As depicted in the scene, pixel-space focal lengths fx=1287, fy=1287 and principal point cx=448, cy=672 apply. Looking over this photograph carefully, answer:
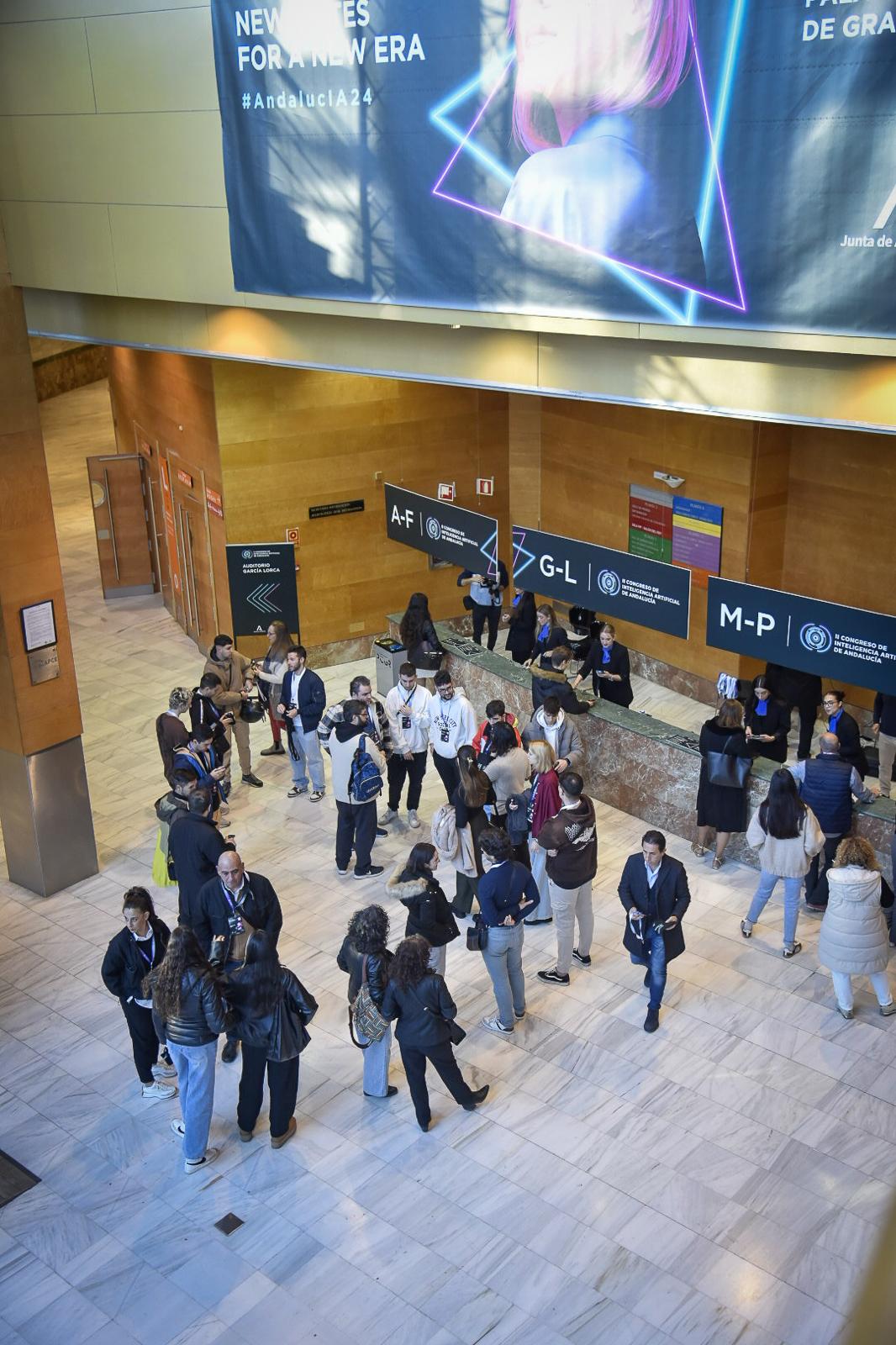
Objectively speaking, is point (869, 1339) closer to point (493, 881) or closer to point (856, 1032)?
point (493, 881)

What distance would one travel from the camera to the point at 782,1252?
653 centimetres

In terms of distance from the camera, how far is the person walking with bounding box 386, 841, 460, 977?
7.43m

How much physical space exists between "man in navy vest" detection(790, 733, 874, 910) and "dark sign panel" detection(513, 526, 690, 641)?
5.86ft

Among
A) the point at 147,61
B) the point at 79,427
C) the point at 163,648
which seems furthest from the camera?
the point at 79,427

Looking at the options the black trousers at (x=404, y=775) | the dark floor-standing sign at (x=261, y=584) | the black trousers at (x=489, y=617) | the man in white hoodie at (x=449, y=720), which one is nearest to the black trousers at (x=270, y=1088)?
the man in white hoodie at (x=449, y=720)

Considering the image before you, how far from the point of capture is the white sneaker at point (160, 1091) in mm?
7875

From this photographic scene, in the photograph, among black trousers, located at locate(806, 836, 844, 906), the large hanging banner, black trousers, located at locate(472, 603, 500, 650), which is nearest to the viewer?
the large hanging banner

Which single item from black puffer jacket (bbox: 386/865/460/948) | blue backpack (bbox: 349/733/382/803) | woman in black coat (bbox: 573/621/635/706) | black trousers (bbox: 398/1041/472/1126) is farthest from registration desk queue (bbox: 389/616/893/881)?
black trousers (bbox: 398/1041/472/1126)

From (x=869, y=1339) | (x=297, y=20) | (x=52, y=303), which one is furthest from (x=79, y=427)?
(x=869, y=1339)

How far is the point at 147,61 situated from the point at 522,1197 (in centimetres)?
832

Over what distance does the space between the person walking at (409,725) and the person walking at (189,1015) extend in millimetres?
3821

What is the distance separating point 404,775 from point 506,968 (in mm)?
3350

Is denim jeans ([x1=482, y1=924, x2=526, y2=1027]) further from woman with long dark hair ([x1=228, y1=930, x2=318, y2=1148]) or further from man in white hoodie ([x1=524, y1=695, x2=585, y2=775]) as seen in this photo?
man in white hoodie ([x1=524, y1=695, x2=585, y2=775])

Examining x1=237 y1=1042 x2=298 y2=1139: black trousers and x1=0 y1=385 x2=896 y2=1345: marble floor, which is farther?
x1=237 y1=1042 x2=298 y2=1139: black trousers
